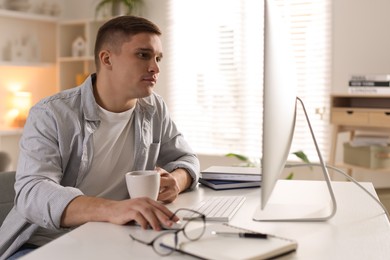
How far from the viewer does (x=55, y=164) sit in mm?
1555

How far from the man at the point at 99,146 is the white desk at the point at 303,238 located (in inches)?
5.1

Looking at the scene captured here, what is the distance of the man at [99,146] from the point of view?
55.2 inches

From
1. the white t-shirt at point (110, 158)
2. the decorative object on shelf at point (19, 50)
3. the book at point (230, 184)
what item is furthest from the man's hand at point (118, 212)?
the decorative object on shelf at point (19, 50)

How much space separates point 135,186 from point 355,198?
67 centimetres

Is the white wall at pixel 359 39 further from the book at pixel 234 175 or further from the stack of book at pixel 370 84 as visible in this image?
the book at pixel 234 175

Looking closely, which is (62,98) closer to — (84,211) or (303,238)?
(84,211)

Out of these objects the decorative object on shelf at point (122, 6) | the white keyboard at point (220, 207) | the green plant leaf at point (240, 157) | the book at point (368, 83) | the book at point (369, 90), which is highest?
the decorative object on shelf at point (122, 6)

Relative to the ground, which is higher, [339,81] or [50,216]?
[339,81]

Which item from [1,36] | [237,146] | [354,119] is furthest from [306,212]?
[1,36]

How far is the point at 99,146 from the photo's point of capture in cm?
173

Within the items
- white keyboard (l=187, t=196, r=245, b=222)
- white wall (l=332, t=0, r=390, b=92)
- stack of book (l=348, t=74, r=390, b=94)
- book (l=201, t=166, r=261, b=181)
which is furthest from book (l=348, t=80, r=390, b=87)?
white keyboard (l=187, t=196, r=245, b=222)

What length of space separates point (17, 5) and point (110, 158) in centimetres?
353

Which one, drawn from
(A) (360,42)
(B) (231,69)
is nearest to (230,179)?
(A) (360,42)

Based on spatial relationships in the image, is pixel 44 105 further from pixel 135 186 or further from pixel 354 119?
pixel 354 119
